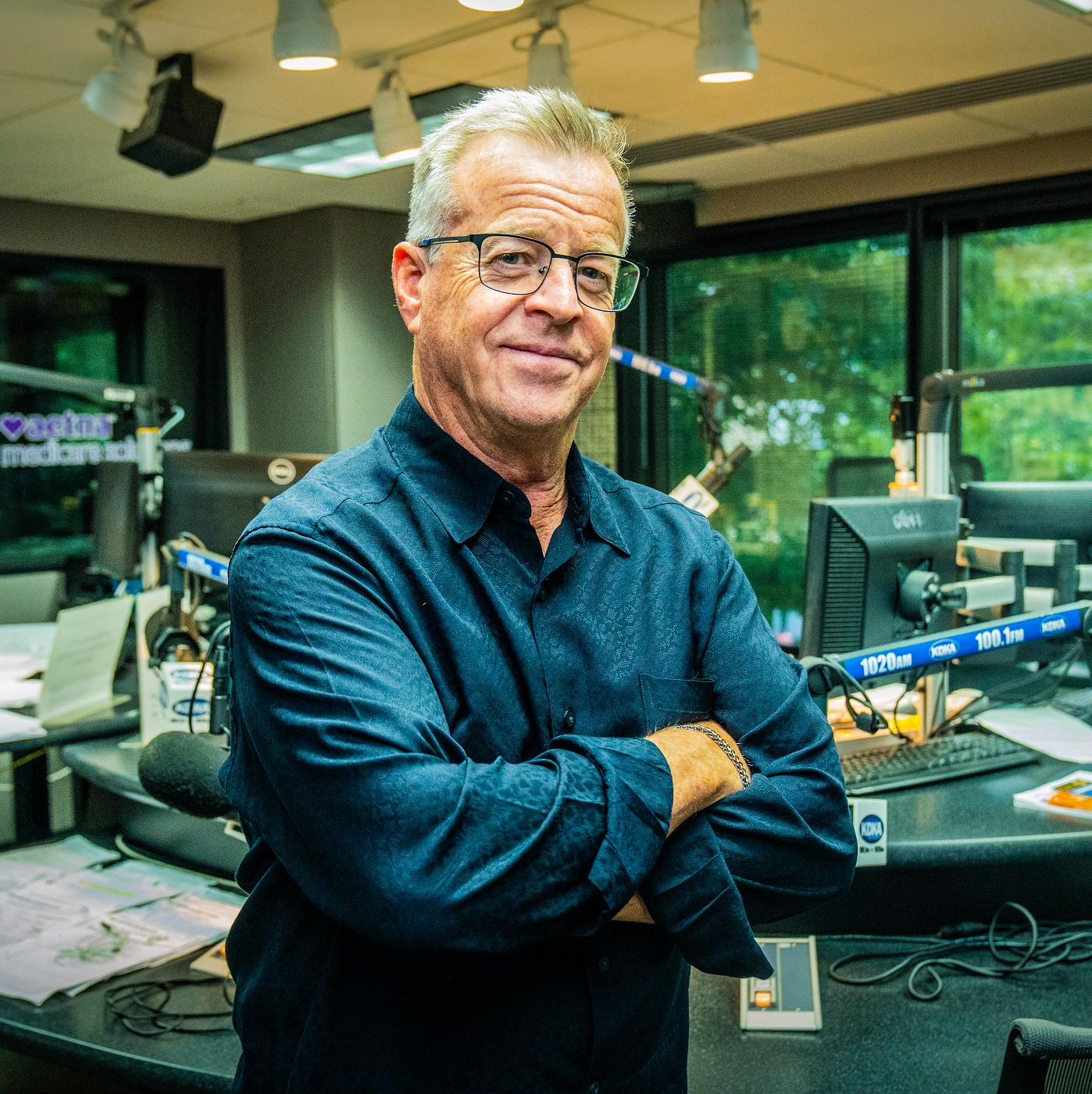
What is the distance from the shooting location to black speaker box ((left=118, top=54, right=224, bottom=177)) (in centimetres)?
348

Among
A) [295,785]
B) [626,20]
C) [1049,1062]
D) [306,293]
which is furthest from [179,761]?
[306,293]

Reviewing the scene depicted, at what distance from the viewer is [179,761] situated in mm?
1533

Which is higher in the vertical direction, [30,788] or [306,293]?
[306,293]

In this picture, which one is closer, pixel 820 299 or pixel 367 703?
pixel 367 703

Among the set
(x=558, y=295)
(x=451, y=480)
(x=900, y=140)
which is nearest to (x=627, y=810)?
(x=451, y=480)

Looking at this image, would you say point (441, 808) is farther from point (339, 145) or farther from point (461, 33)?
point (339, 145)

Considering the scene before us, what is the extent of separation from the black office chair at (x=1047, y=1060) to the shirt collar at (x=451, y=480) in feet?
1.70


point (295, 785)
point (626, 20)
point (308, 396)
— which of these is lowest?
point (295, 785)

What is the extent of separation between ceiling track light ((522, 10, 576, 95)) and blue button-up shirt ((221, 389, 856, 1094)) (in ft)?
7.38

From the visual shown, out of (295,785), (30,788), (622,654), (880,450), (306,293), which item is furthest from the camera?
(306,293)

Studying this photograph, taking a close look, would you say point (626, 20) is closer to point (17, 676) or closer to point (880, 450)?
point (17, 676)

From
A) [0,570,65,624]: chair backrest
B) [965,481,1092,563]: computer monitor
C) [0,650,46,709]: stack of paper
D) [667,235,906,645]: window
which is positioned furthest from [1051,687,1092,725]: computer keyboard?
[0,570,65,624]: chair backrest

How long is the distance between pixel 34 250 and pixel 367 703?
553cm

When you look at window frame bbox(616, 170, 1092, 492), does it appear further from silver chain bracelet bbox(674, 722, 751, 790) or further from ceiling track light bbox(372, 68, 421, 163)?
silver chain bracelet bbox(674, 722, 751, 790)
